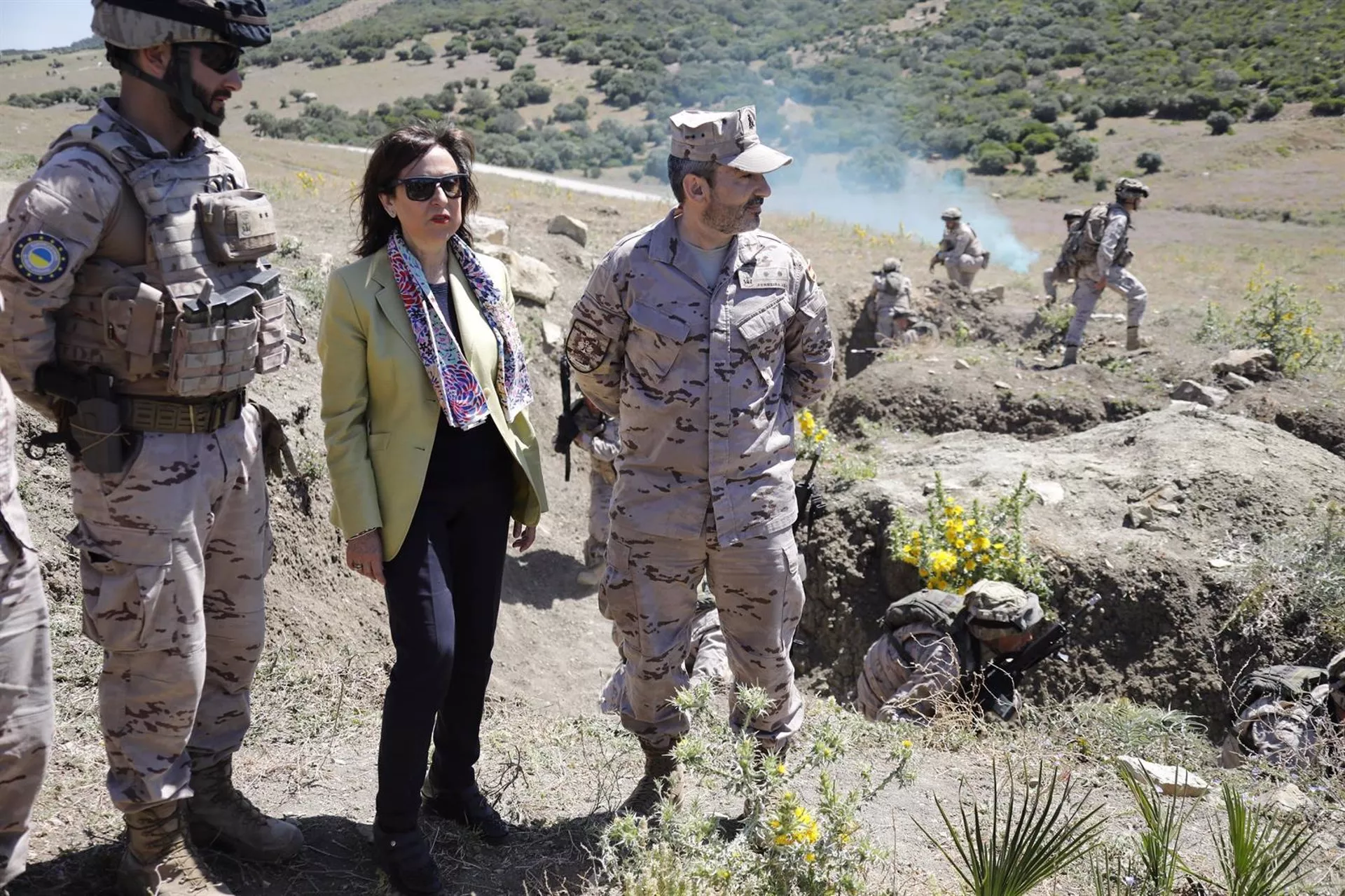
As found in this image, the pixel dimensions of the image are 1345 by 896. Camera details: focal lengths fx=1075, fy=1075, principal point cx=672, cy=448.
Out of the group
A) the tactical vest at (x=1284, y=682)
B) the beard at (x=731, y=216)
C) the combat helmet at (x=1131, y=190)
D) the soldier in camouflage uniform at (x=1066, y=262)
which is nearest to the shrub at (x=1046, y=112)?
the soldier in camouflage uniform at (x=1066, y=262)

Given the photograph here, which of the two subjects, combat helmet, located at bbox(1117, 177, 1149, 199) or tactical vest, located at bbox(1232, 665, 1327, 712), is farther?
combat helmet, located at bbox(1117, 177, 1149, 199)

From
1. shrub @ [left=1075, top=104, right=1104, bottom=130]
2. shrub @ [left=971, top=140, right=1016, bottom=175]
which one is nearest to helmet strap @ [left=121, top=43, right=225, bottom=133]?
shrub @ [left=971, top=140, right=1016, bottom=175]

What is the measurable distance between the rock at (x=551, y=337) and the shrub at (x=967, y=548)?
4406 millimetres

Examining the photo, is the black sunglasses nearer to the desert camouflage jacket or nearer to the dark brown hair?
the dark brown hair

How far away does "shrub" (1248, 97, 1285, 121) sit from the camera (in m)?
34.4

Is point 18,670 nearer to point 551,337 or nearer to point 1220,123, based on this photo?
point 551,337

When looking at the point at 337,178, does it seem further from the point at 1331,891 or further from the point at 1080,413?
the point at 1331,891

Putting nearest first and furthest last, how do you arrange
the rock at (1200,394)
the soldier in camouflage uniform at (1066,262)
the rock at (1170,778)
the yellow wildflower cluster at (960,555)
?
1. the rock at (1170,778)
2. the yellow wildflower cluster at (960,555)
3. the rock at (1200,394)
4. the soldier in camouflage uniform at (1066,262)

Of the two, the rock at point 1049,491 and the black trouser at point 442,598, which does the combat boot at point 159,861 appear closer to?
the black trouser at point 442,598

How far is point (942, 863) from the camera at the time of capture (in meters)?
3.37

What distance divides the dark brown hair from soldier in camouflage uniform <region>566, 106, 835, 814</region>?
1.69 ft

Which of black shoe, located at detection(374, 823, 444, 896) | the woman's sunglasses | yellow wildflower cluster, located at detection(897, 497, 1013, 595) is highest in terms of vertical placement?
the woman's sunglasses

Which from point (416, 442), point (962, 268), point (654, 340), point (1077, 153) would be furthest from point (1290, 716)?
point (1077, 153)

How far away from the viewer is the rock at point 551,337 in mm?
9828
